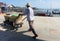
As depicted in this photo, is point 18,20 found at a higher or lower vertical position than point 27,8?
lower

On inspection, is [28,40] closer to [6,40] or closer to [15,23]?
[6,40]

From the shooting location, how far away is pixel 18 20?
43.2 feet

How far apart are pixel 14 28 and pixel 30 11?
11.0 feet

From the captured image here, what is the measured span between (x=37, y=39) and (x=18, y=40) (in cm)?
94

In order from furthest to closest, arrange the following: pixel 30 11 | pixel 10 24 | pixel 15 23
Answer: pixel 10 24
pixel 15 23
pixel 30 11

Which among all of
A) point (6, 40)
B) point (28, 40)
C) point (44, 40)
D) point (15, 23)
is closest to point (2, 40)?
point (6, 40)

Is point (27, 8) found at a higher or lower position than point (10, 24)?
higher

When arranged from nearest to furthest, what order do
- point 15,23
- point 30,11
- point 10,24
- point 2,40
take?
point 2,40 → point 30,11 → point 15,23 → point 10,24

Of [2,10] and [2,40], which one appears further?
[2,10]

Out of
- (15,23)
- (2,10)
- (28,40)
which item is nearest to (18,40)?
(28,40)

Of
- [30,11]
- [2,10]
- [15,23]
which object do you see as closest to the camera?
[30,11]

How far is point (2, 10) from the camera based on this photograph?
3488 cm

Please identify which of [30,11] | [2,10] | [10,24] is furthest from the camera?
[2,10]

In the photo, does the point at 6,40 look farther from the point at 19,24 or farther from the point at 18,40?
the point at 19,24
